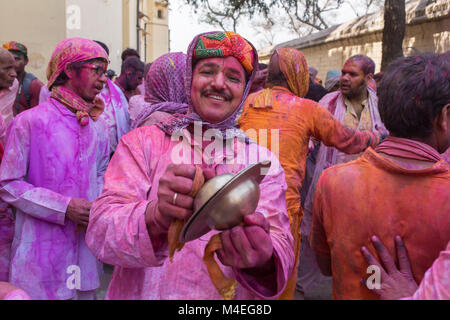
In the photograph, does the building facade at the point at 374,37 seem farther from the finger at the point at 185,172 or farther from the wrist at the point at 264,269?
the finger at the point at 185,172

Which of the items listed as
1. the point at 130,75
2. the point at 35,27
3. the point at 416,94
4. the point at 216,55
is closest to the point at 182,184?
the point at 216,55

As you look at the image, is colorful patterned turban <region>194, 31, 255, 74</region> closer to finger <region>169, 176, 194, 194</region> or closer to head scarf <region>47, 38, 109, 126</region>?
finger <region>169, 176, 194, 194</region>

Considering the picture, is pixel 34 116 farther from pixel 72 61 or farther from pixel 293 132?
pixel 293 132

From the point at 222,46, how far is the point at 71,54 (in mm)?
1604

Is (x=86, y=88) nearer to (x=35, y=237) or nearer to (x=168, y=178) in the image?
(x=35, y=237)

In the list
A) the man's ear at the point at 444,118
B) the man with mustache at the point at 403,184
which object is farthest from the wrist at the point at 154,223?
the man's ear at the point at 444,118

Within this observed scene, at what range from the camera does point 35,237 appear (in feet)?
9.07

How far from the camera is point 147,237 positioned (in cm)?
140

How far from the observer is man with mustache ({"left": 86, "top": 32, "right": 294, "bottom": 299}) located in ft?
4.27

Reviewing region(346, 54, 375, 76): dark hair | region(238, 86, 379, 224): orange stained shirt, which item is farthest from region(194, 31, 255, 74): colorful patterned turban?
region(346, 54, 375, 76): dark hair

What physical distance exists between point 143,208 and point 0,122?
2.36 meters

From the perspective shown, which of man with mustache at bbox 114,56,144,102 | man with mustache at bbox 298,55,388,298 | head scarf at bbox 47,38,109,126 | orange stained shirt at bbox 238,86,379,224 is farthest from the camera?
man with mustache at bbox 114,56,144,102
